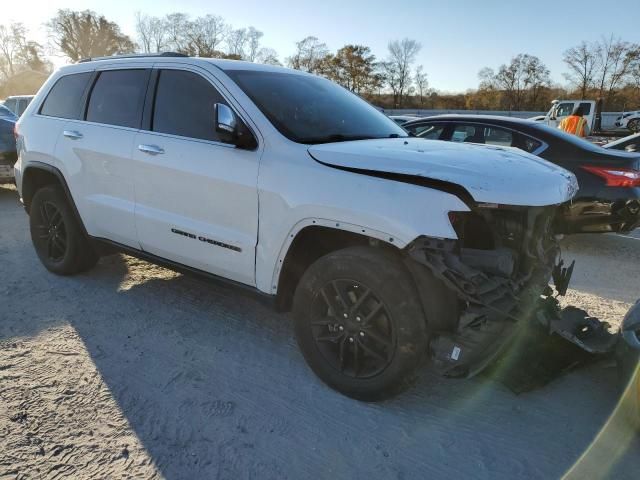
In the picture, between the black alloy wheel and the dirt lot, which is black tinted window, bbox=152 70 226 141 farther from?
the dirt lot

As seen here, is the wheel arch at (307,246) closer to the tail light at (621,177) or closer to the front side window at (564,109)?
the tail light at (621,177)

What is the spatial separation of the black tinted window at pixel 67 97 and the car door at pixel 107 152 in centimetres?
13

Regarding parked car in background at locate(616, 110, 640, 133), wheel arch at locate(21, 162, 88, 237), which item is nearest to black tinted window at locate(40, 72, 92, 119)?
wheel arch at locate(21, 162, 88, 237)

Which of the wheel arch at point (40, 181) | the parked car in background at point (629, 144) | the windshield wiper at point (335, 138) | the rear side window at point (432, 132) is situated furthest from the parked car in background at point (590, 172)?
the wheel arch at point (40, 181)

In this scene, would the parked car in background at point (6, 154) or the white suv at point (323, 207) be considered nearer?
the white suv at point (323, 207)

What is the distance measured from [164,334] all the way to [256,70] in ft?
6.79

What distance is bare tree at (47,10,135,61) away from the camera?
242 feet

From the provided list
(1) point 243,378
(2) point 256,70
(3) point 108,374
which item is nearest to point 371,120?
(2) point 256,70

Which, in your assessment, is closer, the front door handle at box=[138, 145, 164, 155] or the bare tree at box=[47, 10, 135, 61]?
the front door handle at box=[138, 145, 164, 155]

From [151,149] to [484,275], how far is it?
2.47 meters

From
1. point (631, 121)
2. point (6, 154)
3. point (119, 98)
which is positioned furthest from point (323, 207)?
point (631, 121)

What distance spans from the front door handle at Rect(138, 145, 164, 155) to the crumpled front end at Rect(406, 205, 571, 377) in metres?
2.03

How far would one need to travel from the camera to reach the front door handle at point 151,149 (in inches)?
139

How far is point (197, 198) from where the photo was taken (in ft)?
10.9
